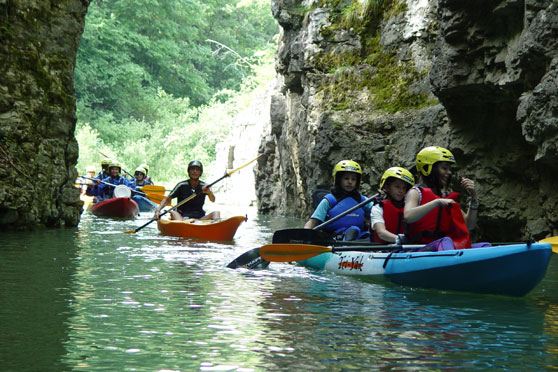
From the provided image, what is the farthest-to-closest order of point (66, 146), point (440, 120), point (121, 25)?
point (121, 25), point (66, 146), point (440, 120)

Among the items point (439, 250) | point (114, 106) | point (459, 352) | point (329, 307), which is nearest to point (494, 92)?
point (439, 250)

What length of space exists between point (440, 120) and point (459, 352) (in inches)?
290

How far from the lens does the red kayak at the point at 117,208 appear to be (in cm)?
1564

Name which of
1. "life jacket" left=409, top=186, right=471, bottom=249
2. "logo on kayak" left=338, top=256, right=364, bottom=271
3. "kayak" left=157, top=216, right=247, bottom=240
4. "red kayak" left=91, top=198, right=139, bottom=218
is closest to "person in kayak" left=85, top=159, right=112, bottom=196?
"red kayak" left=91, top=198, right=139, bottom=218

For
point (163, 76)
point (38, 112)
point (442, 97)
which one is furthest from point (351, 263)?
point (163, 76)

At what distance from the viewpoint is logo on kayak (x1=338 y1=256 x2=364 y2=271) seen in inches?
265

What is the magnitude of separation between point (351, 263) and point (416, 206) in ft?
3.79

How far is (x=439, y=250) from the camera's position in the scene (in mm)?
6012

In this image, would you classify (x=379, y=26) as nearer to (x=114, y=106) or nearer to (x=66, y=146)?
(x=66, y=146)

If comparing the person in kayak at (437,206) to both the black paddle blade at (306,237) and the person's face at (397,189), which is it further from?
the black paddle blade at (306,237)

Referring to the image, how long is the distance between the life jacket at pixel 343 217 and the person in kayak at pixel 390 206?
1.04 m

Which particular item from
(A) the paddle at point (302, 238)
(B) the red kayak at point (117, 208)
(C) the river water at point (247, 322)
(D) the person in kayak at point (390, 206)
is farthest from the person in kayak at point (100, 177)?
(D) the person in kayak at point (390, 206)

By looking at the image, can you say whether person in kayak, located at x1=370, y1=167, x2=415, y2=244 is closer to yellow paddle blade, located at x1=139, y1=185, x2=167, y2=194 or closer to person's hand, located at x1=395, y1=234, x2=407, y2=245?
person's hand, located at x1=395, y1=234, x2=407, y2=245

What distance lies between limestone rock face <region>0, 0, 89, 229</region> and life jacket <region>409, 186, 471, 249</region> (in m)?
6.80
